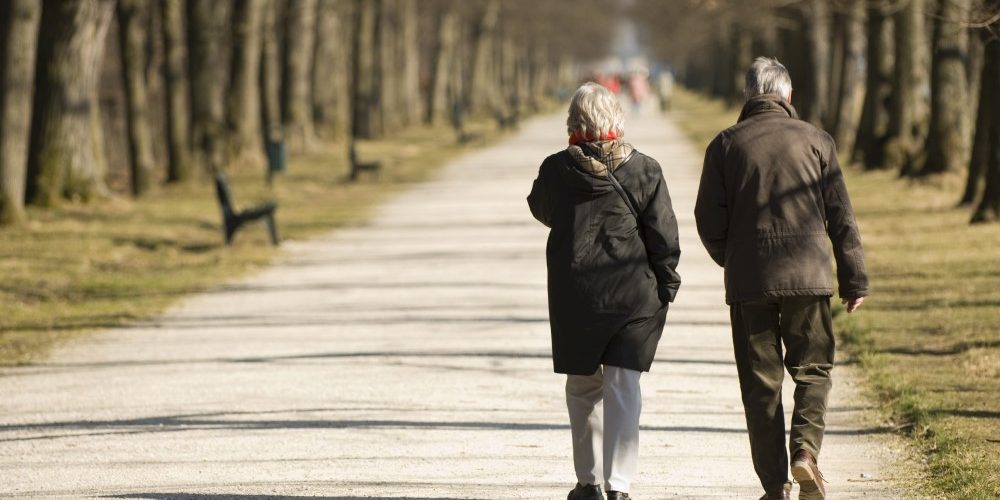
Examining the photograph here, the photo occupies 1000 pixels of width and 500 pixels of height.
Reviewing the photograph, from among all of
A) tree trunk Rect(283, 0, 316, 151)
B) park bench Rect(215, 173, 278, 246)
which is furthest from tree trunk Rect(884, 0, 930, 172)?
tree trunk Rect(283, 0, 316, 151)

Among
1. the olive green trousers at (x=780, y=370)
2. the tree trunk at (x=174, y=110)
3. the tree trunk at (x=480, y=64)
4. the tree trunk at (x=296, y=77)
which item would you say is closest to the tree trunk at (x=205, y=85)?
the tree trunk at (x=174, y=110)

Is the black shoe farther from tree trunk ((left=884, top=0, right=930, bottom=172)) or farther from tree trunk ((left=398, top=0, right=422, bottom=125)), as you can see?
tree trunk ((left=398, top=0, right=422, bottom=125))

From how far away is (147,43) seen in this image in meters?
36.7

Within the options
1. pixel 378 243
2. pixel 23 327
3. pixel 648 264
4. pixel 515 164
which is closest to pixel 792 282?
pixel 648 264

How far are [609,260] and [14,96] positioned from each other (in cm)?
1425

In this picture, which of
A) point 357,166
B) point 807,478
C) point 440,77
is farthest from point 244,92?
point 440,77

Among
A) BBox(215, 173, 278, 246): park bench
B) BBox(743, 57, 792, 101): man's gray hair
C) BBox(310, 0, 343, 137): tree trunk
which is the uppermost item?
BBox(743, 57, 792, 101): man's gray hair

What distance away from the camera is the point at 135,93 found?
989 inches

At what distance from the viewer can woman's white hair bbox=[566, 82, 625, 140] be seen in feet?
19.3

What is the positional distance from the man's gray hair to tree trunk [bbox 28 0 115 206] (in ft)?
51.7

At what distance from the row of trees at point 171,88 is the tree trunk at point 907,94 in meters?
10.5

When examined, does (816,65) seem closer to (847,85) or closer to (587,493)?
(847,85)

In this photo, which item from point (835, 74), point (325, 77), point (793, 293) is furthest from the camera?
point (325, 77)

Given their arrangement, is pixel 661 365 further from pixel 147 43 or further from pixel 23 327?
pixel 147 43
